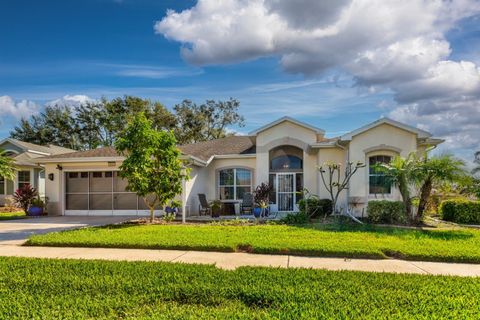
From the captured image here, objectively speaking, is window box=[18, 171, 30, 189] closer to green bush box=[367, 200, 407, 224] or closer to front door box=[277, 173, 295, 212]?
front door box=[277, 173, 295, 212]

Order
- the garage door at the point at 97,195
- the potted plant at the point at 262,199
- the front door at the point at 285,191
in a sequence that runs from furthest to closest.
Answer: the garage door at the point at 97,195
the front door at the point at 285,191
the potted plant at the point at 262,199

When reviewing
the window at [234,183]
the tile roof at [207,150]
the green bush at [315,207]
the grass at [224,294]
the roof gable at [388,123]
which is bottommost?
the grass at [224,294]

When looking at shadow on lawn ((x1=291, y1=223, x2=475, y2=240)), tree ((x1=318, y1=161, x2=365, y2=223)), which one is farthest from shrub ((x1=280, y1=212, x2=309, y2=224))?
tree ((x1=318, y1=161, x2=365, y2=223))

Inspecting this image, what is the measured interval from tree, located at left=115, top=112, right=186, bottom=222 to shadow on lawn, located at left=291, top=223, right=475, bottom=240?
5699mm

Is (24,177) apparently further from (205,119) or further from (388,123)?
(388,123)

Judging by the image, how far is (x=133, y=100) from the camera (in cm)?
4344

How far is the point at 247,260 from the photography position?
320 inches

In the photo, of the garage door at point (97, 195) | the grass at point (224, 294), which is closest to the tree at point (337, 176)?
the grass at point (224, 294)

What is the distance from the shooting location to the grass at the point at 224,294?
4.90 meters

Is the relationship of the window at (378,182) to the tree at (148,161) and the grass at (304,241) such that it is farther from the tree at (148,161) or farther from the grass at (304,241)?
the tree at (148,161)

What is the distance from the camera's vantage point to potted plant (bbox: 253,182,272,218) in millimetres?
17328

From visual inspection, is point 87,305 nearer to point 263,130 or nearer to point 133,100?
point 263,130

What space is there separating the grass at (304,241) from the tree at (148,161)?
224 cm

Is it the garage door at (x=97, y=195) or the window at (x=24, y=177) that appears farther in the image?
the window at (x=24, y=177)
